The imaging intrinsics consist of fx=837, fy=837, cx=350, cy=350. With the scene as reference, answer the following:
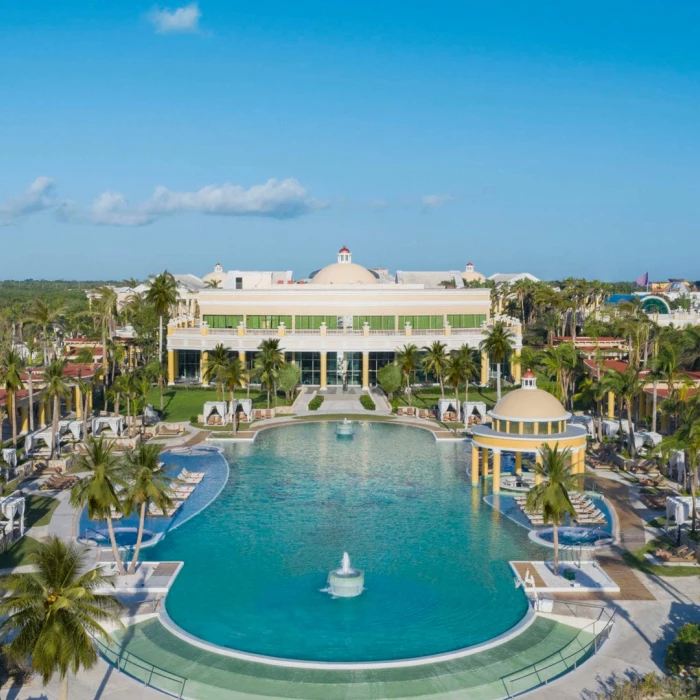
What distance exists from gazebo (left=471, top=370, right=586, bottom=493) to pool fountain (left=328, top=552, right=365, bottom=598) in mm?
14583

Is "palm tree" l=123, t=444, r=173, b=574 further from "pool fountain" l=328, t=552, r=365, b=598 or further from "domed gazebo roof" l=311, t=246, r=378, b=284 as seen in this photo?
"domed gazebo roof" l=311, t=246, r=378, b=284

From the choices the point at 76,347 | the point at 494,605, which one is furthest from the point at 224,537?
the point at 76,347

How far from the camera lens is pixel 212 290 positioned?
8912cm

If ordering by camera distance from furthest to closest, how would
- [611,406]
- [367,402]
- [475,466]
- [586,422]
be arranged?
[367,402] < [611,406] < [586,422] < [475,466]

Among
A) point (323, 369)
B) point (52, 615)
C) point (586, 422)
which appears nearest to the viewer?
point (52, 615)

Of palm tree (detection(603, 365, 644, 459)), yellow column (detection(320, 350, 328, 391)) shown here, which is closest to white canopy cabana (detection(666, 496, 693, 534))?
palm tree (detection(603, 365, 644, 459))

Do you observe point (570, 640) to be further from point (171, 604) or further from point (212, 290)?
point (212, 290)

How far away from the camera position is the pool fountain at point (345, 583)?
29.6 metres

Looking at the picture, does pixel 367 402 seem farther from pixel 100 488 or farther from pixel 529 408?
pixel 100 488

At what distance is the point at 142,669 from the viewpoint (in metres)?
23.9

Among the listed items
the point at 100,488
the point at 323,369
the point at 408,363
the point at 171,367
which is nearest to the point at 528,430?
the point at 100,488

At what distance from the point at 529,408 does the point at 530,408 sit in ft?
0.17

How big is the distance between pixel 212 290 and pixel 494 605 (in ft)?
214

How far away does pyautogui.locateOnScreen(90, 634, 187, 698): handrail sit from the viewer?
908 inches
